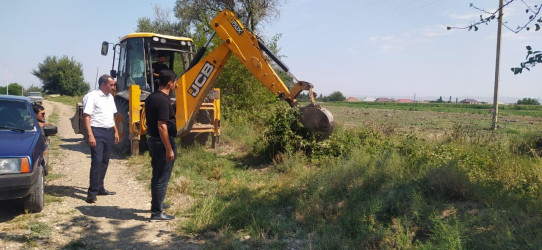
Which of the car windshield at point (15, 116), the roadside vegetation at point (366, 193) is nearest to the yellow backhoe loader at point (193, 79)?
the roadside vegetation at point (366, 193)

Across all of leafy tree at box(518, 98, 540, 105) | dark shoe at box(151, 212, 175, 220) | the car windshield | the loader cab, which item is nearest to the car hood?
the car windshield

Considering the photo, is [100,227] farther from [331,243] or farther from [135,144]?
[135,144]

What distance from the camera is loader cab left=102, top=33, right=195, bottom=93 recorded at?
10.2 metres

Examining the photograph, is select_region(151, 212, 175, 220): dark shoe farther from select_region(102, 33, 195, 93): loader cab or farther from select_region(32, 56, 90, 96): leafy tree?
select_region(32, 56, 90, 96): leafy tree

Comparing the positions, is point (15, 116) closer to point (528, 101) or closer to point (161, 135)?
point (161, 135)

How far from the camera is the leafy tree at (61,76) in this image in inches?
2692

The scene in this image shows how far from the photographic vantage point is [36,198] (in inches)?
208

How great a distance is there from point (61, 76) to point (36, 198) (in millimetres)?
71474

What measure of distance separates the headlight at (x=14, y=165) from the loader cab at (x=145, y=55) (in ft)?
17.3

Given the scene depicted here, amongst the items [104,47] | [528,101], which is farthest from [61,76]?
[528,101]

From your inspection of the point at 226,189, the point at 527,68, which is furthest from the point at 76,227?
the point at 527,68

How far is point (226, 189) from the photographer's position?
21.5 ft

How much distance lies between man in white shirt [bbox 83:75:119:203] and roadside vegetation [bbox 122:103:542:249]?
3.75ft

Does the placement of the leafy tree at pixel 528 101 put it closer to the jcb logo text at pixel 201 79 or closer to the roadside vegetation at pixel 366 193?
the roadside vegetation at pixel 366 193
